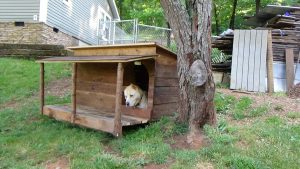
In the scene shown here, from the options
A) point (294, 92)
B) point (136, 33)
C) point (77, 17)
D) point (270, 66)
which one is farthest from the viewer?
point (77, 17)

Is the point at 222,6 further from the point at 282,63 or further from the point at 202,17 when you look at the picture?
the point at 202,17

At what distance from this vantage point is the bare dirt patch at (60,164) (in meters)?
4.53

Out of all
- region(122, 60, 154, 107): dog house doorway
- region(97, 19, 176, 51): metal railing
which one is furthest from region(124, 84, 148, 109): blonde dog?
region(97, 19, 176, 51): metal railing

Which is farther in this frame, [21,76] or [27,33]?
[27,33]

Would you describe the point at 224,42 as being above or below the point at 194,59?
above

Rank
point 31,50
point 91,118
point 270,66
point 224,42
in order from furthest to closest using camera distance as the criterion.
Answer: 1. point 31,50
2. point 224,42
3. point 270,66
4. point 91,118

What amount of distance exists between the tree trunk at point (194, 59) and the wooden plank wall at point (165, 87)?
2.17ft

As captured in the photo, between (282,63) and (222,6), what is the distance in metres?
15.7

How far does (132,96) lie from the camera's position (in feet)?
19.7

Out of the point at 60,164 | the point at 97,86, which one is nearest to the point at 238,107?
the point at 97,86

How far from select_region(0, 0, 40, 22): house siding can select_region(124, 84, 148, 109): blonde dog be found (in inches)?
391

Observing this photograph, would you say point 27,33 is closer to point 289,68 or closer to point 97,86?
→ point 97,86

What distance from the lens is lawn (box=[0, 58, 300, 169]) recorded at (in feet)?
14.2

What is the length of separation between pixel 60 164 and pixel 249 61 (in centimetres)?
623
